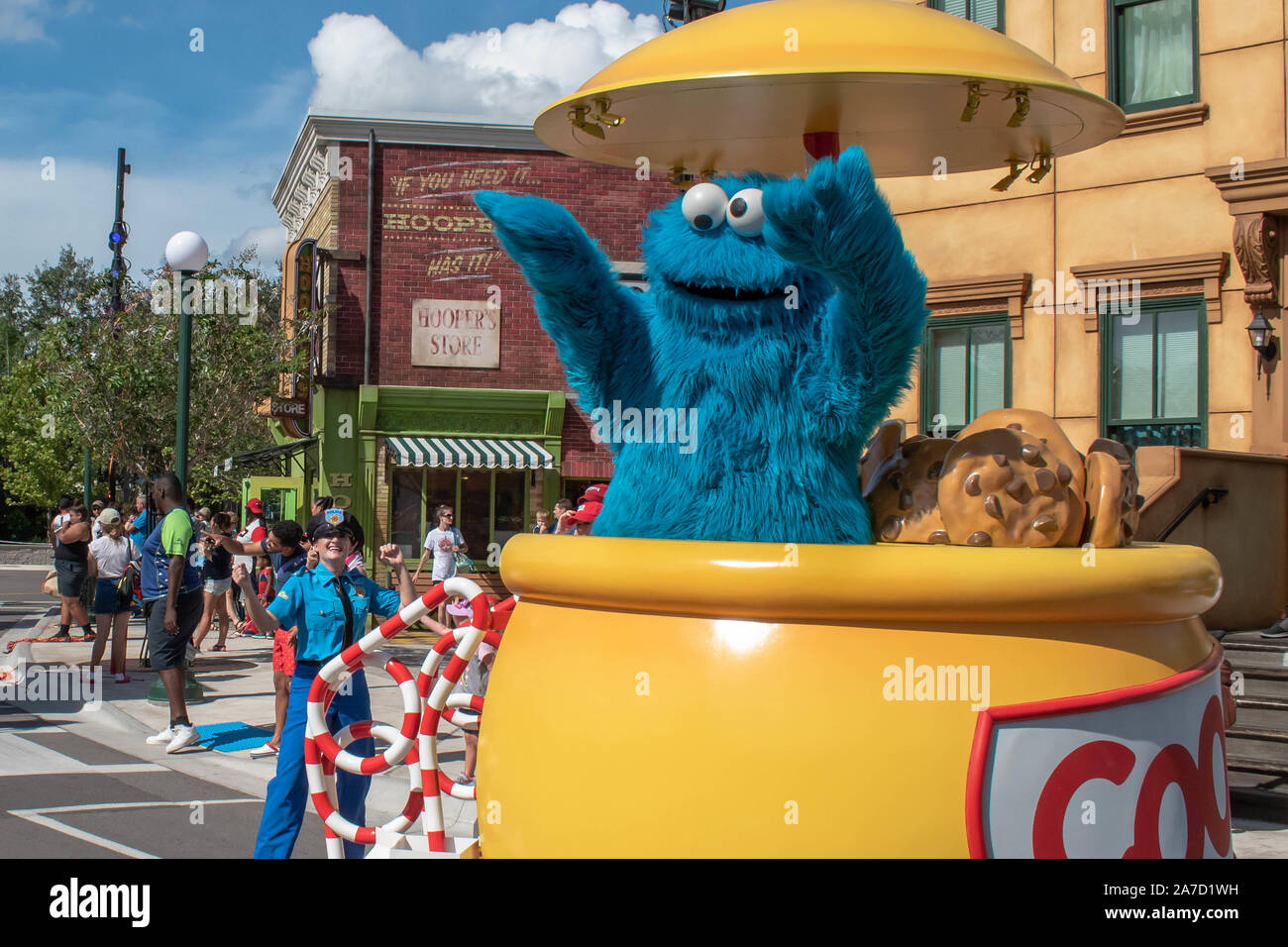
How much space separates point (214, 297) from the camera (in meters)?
17.3

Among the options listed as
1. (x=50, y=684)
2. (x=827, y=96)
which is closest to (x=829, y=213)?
(x=827, y=96)

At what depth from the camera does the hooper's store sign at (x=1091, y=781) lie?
90.7 inches

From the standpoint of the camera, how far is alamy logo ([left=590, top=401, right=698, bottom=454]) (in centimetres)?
294

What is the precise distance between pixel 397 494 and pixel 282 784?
53.4 feet

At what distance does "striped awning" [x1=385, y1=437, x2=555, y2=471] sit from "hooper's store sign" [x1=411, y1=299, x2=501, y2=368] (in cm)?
146

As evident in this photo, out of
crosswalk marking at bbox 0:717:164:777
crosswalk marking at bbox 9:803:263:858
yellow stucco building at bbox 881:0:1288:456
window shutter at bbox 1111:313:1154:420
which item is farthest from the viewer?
window shutter at bbox 1111:313:1154:420

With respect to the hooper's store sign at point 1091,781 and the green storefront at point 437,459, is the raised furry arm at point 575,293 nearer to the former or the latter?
the hooper's store sign at point 1091,781

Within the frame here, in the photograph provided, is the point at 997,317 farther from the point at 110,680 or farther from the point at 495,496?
the point at 495,496

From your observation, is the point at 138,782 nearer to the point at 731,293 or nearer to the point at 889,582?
the point at 731,293
